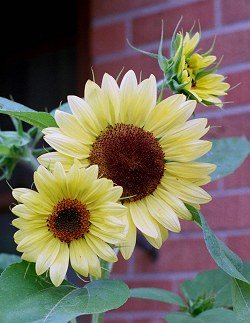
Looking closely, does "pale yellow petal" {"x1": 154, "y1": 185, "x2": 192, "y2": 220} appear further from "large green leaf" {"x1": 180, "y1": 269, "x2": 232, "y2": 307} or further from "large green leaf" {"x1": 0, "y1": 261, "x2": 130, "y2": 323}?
"large green leaf" {"x1": 180, "y1": 269, "x2": 232, "y2": 307}

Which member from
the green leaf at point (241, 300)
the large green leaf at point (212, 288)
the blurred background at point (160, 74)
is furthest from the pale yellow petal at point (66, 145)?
the blurred background at point (160, 74)

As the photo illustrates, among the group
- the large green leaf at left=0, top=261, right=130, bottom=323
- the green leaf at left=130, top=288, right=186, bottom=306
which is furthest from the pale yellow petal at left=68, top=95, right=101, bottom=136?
the green leaf at left=130, top=288, right=186, bottom=306

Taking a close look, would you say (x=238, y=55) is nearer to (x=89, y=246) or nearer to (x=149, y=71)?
(x=149, y=71)

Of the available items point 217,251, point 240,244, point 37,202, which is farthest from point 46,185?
point 240,244

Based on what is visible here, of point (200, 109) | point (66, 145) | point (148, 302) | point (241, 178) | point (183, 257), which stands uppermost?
point (66, 145)

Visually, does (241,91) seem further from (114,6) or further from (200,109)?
(114,6)

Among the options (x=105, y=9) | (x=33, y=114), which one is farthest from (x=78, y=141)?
(x=105, y=9)
